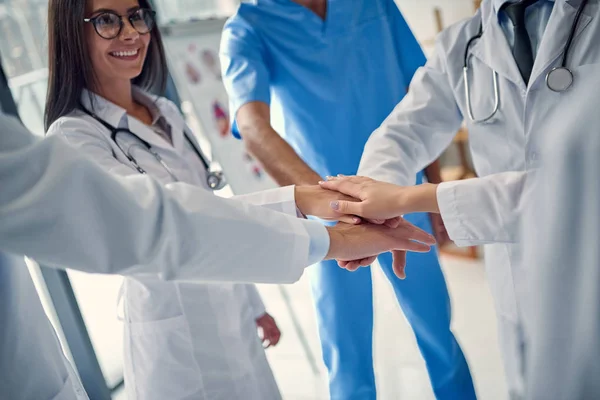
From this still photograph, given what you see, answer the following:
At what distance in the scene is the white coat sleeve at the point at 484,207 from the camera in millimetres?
1076

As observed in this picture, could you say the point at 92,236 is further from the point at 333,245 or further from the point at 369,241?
the point at 369,241

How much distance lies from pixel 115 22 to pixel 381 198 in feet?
2.49

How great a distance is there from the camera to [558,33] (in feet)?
3.53

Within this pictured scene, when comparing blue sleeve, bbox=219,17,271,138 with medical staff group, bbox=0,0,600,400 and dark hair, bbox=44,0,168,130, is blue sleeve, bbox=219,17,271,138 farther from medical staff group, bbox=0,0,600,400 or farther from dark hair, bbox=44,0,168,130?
dark hair, bbox=44,0,168,130

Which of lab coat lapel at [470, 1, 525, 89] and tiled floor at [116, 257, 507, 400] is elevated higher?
lab coat lapel at [470, 1, 525, 89]

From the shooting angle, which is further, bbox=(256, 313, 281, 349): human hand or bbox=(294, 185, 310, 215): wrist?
bbox=(256, 313, 281, 349): human hand

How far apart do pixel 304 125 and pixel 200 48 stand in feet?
3.95

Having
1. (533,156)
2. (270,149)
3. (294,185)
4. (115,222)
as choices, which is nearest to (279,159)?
(270,149)

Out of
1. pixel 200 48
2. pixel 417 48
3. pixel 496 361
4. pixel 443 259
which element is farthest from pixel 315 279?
pixel 443 259

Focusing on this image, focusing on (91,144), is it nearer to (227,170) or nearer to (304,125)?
(304,125)

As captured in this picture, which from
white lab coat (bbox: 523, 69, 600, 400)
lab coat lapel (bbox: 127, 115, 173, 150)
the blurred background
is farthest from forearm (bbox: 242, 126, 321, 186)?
the blurred background

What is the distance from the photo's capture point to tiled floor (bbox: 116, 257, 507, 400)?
2.18m

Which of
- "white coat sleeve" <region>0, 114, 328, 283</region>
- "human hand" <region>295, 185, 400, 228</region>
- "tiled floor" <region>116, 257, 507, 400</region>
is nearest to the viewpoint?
"white coat sleeve" <region>0, 114, 328, 283</region>

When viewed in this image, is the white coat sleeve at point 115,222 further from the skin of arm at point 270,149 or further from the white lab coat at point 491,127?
the skin of arm at point 270,149
